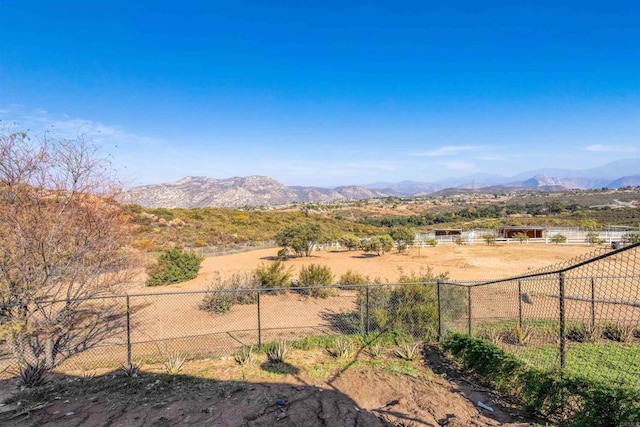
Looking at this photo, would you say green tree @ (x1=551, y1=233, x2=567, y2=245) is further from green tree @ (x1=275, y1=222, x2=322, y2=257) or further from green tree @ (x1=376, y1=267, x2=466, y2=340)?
green tree @ (x1=376, y1=267, x2=466, y2=340)

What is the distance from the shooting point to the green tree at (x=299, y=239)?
3008 cm

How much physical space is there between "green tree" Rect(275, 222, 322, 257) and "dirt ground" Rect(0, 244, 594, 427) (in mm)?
21652

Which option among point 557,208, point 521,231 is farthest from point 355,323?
point 557,208

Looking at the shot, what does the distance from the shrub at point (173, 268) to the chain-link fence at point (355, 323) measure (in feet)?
9.74

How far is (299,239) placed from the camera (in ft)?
98.4

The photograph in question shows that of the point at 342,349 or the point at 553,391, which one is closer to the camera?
the point at 553,391

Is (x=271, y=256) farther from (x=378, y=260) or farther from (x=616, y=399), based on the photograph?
(x=616, y=399)

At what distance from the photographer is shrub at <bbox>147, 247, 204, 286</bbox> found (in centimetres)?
1833

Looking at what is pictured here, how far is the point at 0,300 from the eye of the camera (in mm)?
6648

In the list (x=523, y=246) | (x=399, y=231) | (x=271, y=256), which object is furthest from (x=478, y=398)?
(x=523, y=246)

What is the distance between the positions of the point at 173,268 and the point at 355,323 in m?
12.1

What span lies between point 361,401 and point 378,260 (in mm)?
22610

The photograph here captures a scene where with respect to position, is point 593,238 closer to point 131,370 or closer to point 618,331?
point 618,331

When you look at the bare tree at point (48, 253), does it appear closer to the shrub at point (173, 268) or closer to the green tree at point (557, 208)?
the shrub at point (173, 268)
